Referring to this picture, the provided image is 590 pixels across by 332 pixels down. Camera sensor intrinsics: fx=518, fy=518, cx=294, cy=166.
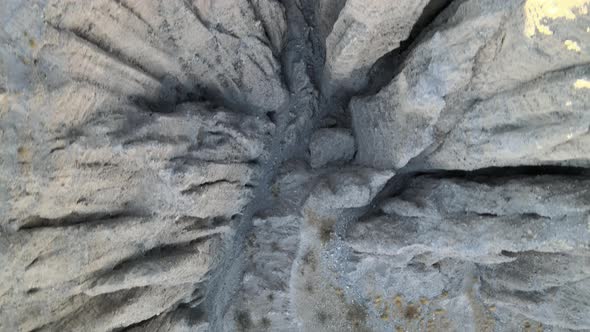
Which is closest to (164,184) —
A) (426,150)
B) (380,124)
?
(380,124)

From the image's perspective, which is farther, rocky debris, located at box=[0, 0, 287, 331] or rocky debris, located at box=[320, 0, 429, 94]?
rocky debris, located at box=[320, 0, 429, 94]

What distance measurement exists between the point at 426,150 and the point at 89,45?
123 centimetres

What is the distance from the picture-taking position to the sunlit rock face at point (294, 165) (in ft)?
5.05

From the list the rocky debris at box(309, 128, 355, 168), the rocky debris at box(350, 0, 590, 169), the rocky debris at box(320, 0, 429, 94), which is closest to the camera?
the rocky debris at box(350, 0, 590, 169)

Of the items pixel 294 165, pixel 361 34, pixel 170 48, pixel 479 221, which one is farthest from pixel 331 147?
pixel 170 48

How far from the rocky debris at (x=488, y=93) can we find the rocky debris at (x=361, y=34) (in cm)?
10

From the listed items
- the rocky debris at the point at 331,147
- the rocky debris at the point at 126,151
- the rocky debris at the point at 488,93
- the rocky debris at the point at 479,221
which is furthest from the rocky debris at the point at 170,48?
the rocky debris at the point at 479,221

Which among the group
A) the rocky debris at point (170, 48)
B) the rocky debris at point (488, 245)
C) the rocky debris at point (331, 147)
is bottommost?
the rocky debris at point (488, 245)

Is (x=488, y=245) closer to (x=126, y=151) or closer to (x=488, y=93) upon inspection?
(x=488, y=93)

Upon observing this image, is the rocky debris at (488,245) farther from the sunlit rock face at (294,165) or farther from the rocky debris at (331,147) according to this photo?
the rocky debris at (331,147)

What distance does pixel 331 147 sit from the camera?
2205 mm

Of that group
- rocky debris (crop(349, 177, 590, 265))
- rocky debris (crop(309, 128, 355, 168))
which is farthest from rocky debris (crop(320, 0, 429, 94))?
rocky debris (crop(349, 177, 590, 265))

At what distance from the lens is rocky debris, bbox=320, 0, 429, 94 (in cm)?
170

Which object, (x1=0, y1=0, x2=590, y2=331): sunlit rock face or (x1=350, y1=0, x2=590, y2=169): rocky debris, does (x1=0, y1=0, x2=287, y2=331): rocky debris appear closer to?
(x1=0, y1=0, x2=590, y2=331): sunlit rock face
